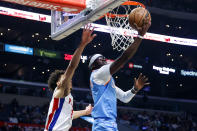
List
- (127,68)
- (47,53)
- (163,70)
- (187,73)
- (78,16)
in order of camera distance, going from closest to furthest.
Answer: (78,16), (47,53), (163,70), (127,68), (187,73)

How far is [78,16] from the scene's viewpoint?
4996 millimetres

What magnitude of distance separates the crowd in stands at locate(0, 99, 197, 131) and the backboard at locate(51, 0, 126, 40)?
9147 mm

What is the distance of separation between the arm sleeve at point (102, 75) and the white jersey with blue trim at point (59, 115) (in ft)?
1.74

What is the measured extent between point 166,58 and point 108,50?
4648 millimetres

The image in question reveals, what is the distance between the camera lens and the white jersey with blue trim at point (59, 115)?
3830 mm

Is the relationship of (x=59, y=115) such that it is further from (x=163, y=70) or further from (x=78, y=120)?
(x=163, y=70)

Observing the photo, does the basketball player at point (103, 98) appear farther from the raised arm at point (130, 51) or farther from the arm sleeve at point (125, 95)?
the arm sleeve at point (125, 95)

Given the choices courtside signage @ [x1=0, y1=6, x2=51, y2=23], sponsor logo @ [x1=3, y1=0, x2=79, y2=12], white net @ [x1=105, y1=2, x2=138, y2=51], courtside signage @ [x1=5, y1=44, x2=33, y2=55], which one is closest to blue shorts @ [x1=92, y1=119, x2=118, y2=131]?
sponsor logo @ [x1=3, y1=0, x2=79, y2=12]

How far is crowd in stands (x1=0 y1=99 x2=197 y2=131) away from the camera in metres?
14.3

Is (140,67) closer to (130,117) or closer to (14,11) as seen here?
(130,117)

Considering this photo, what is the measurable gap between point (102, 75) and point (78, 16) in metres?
1.75

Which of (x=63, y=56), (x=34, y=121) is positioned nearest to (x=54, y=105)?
(x=34, y=121)

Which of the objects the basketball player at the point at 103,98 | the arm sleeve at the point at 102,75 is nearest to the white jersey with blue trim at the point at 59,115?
the basketball player at the point at 103,98

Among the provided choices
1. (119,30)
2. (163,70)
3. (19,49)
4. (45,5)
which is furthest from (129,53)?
(163,70)
